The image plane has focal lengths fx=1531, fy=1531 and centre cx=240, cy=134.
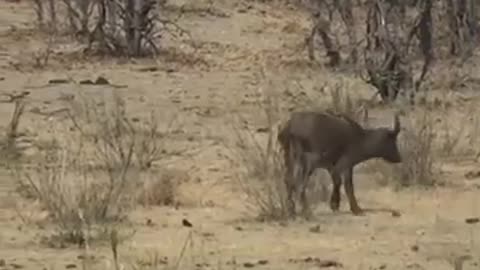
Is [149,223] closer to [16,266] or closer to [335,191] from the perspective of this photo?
[335,191]

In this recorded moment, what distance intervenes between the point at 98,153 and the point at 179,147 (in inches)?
44.3

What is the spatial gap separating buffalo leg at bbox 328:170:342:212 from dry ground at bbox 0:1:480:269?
7 centimetres

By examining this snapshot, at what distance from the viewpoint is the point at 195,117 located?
14516mm

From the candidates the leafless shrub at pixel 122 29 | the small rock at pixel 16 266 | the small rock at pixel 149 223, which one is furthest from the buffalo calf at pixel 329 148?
the leafless shrub at pixel 122 29

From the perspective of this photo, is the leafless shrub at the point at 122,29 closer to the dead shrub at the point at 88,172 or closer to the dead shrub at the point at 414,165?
the dead shrub at the point at 88,172

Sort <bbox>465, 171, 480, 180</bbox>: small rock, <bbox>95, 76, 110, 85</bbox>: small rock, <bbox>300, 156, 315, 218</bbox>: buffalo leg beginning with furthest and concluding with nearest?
<bbox>95, 76, 110, 85</bbox>: small rock
<bbox>465, 171, 480, 180</bbox>: small rock
<bbox>300, 156, 315, 218</bbox>: buffalo leg

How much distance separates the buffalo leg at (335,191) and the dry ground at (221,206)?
0.07 meters

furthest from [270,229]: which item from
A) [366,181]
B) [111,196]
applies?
[366,181]

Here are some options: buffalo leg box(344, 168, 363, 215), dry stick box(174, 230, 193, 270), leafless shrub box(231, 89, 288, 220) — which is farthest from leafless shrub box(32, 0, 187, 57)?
dry stick box(174, 230, 193, 270)

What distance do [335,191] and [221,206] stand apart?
2.42ft

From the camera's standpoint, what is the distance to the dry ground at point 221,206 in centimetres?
783

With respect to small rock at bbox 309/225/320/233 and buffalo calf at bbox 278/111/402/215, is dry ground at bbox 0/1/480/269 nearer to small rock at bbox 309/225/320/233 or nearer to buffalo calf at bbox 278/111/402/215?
small rock at bbox 309/225/320/233

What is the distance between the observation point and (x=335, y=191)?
952 centimetres

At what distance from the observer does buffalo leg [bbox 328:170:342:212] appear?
948 centimetres
